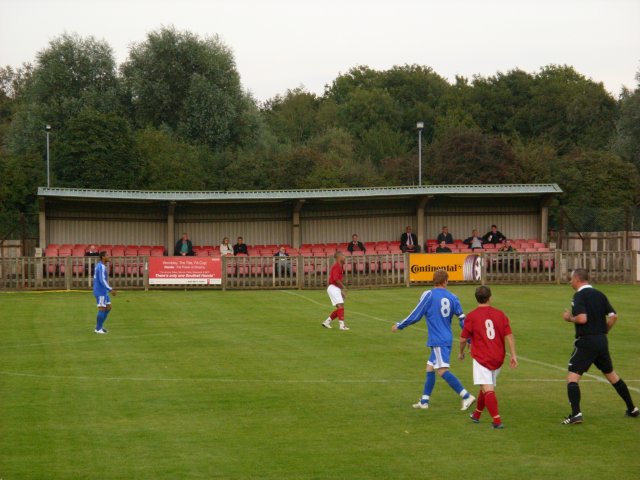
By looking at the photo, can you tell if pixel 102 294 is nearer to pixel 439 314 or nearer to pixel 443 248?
pixel 439 314

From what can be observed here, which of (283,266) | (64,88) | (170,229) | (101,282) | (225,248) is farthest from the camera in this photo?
(64,88)

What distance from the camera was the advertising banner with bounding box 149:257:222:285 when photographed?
36.0 m

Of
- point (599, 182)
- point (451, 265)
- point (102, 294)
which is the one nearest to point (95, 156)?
point (599, 182)

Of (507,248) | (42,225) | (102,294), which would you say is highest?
(42,225)

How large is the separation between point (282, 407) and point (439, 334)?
2.37 m

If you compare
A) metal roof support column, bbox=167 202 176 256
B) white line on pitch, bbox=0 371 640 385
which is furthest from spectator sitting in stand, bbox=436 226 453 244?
white line on pitch, bbox=0 371 640 385

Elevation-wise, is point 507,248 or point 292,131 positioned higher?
point 292,131

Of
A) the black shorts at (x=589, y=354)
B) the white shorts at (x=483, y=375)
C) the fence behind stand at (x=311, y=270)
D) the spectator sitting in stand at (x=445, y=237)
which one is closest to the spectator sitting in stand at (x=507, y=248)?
the fence behind stand at (x=311, y=270)

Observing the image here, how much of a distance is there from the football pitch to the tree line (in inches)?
932

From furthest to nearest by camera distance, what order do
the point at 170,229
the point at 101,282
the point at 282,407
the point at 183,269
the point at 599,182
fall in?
the point at 599,182, the point at 170,229, the point at 183,269, the point at 101,282, the point at 282,407

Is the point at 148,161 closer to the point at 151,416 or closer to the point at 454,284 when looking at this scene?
the point at 454,284

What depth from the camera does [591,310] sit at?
12742 millimetres

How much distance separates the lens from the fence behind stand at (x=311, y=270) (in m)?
36.0

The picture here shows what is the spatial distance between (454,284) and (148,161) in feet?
113
